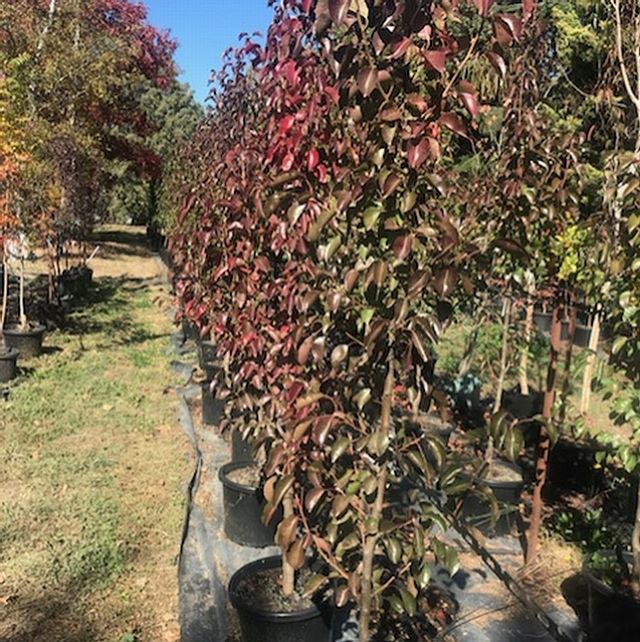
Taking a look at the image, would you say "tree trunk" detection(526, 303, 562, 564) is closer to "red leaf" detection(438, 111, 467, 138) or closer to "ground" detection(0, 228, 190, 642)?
"ground" detection(0, 228, 190, 642)

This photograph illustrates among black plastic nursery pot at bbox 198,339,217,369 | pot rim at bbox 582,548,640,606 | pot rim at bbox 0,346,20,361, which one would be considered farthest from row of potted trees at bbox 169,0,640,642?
pot rim at bbox 0,346,20,361

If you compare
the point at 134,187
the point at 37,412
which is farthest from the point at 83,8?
the point at 134,187

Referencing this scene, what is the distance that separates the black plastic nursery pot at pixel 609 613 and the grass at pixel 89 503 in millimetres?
1754

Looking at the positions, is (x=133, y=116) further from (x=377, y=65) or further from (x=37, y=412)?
(x=377, y=65)

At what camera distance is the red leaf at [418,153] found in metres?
1.42

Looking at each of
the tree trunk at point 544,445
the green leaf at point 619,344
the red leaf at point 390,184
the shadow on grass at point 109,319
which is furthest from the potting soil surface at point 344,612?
the shadow on grass at point 109,319

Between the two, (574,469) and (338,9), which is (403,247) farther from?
(574,469)

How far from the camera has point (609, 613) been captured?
282cm

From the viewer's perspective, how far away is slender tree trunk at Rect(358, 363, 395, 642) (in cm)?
172

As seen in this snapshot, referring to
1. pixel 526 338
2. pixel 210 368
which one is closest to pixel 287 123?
pixel 526 338

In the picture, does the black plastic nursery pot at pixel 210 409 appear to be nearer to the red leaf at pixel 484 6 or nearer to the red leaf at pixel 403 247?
the red leaf at pixel 403 247

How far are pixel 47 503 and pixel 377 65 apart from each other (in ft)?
11.4

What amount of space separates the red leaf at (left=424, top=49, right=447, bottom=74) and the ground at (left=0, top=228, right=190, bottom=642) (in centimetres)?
252

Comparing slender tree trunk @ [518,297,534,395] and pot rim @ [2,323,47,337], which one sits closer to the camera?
slender tree trunk @ [518,297,534,395]
